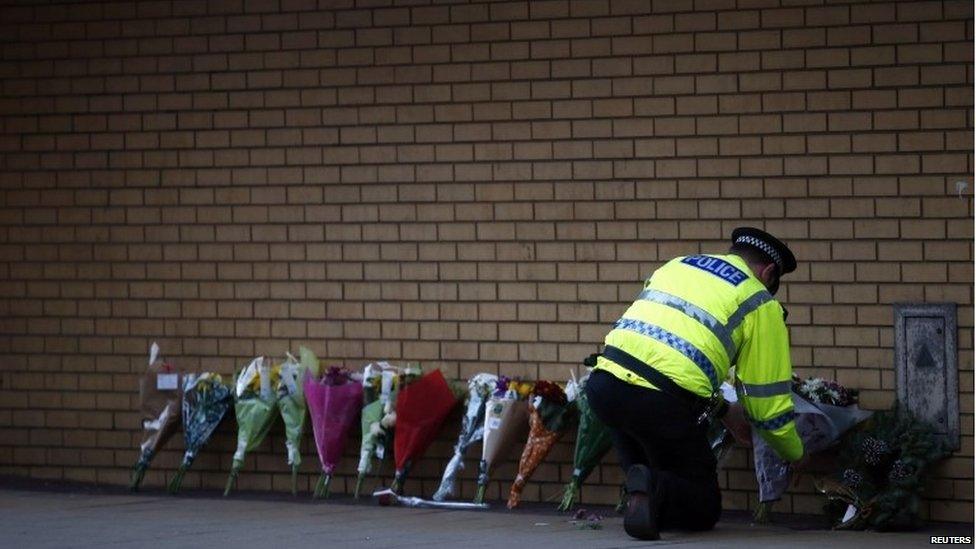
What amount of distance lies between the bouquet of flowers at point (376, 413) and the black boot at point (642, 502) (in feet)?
6.90

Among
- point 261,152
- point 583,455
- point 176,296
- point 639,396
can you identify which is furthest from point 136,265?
point 639,396

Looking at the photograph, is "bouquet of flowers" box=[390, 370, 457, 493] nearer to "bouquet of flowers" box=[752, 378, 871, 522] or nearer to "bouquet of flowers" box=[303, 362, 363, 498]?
"bouquet of flowers" box=[303, 362, 363, 498]

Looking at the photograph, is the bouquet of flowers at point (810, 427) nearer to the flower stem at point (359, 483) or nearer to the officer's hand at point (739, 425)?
the officer's hand at point (739, 425)

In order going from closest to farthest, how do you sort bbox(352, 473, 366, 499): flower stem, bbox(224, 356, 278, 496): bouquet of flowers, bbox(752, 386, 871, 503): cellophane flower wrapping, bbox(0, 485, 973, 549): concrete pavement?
bbox(0, 485, 973, 549): concrete pavement → bbox(752, 386, 871, 503): cellophane flower wrapping → bbox(352, 473, 366, 499): flower stem → bbox(224, 356, 278, 496): bouquet of flowers

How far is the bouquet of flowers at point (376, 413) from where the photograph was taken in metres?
9.34

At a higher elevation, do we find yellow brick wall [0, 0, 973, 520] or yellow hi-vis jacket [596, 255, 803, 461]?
yellow brick wall [0, 0, 973, 520]

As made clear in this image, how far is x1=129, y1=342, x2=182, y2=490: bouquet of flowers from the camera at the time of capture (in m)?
9.81

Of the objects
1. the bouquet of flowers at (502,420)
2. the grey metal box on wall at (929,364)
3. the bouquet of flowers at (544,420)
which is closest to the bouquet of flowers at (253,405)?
the bouquet of flowers at (502,420)

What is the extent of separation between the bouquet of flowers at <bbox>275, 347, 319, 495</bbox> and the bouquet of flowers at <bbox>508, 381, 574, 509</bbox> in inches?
52.2

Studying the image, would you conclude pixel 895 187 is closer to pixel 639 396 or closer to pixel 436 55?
pixel 639 396

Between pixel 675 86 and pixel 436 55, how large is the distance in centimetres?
136

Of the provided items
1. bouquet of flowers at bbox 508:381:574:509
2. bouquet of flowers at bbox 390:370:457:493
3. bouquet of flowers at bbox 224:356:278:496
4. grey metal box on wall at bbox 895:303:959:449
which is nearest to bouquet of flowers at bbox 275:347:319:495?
bouquet of flowers at bbox 224:356:278:496

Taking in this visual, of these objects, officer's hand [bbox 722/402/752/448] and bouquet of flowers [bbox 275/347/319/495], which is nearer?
officer's hand [bbox 722/402/752/448]

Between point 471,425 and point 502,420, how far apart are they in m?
0.24
